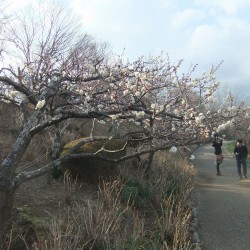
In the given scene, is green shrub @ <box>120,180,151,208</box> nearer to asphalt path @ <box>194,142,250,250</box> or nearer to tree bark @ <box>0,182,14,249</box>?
asphalt path @ <box>194,142,250,250</box>

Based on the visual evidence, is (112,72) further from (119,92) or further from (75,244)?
(75,244)

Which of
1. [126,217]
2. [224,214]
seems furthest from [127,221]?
[224,214]

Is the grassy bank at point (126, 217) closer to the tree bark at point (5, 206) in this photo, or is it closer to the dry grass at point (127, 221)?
the dry grass at point (127, 221)

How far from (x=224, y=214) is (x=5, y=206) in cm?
589

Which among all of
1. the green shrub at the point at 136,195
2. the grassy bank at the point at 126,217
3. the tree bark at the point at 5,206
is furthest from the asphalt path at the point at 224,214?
the tree bark at the point at 5,206

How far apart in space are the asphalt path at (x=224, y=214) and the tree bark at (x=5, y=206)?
11.9 ft

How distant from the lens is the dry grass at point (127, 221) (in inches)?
222

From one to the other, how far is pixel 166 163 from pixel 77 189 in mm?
4878

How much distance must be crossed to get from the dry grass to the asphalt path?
555 millimetres

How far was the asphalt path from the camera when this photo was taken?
764 centimetres

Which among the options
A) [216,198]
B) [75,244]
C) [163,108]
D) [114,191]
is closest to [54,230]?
[75,244]

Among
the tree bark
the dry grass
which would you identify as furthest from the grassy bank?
the tree bark

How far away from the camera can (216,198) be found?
11.7m

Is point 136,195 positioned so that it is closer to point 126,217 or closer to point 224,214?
point 126,217
